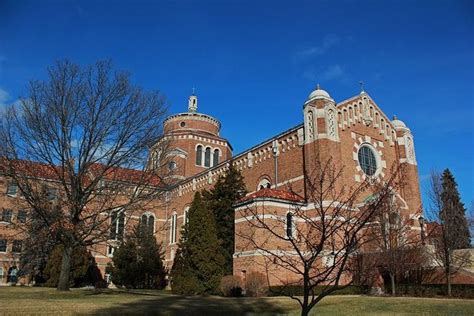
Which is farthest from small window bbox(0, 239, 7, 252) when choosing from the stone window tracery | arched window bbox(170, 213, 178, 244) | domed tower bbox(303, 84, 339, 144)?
the stone window tracery

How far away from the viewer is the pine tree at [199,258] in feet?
82.2

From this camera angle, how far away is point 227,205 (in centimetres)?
2920

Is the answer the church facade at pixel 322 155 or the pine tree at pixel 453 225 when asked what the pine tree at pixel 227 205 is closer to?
the church facade at pixel 322 155

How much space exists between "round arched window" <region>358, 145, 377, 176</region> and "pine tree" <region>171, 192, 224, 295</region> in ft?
39.0

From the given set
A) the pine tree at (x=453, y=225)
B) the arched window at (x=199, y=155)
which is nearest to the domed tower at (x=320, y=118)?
the pine tree at (x=453, y=225)

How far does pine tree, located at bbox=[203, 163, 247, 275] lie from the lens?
2762 cm

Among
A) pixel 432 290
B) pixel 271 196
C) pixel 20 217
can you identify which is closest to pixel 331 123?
pixel 271 196

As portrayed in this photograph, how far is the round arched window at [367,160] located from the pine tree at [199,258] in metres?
11.9

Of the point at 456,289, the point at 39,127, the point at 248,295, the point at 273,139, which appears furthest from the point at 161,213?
the point at 456,289

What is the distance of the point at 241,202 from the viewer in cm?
2616

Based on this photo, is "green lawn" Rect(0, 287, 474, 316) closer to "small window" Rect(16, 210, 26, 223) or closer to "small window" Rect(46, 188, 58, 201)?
"small window" Rect(16, 210, 26, 223)

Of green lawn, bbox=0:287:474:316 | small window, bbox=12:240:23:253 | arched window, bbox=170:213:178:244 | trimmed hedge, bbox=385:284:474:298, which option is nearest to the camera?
green lawn, bbox=0:287:474:316

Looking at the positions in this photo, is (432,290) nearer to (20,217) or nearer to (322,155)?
(322,155)

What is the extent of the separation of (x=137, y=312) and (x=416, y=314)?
9454mm
